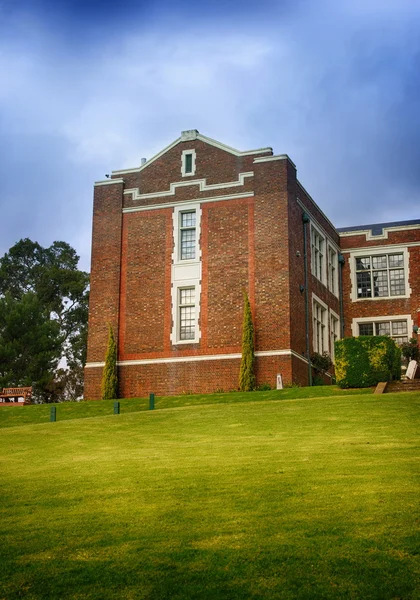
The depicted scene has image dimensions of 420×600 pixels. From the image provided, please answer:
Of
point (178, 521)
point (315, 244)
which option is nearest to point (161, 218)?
point (315, 244)

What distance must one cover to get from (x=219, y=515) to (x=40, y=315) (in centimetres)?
4591

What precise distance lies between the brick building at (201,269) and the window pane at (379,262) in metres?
5.52

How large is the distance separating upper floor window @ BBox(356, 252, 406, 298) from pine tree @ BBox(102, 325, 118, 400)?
1497 cm

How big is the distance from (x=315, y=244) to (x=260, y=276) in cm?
653

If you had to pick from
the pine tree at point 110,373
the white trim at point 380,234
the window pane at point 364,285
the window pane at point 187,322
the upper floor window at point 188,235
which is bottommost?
the pine tree at point 110,373

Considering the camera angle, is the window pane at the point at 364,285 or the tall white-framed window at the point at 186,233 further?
the window pane at the point at 364,285

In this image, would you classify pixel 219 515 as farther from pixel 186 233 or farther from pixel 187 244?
pixel 186 233

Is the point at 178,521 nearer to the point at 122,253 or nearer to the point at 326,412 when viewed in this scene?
the point at 326,412

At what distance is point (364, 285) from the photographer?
4116 centimetres

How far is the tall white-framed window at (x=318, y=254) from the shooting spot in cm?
3631

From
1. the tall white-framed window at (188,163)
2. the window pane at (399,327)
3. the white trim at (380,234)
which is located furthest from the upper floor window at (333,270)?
the tall white-framed window at (188,163)

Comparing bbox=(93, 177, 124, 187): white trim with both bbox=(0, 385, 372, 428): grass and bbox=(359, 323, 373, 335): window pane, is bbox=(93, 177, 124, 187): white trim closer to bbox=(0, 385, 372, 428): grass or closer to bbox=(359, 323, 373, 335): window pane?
bbox=(0, 385, 372, 428): grass

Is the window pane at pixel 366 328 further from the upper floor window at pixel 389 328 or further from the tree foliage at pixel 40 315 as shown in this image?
the tree foliage at pixel 40 315

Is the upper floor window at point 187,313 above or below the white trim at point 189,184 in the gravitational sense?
below
